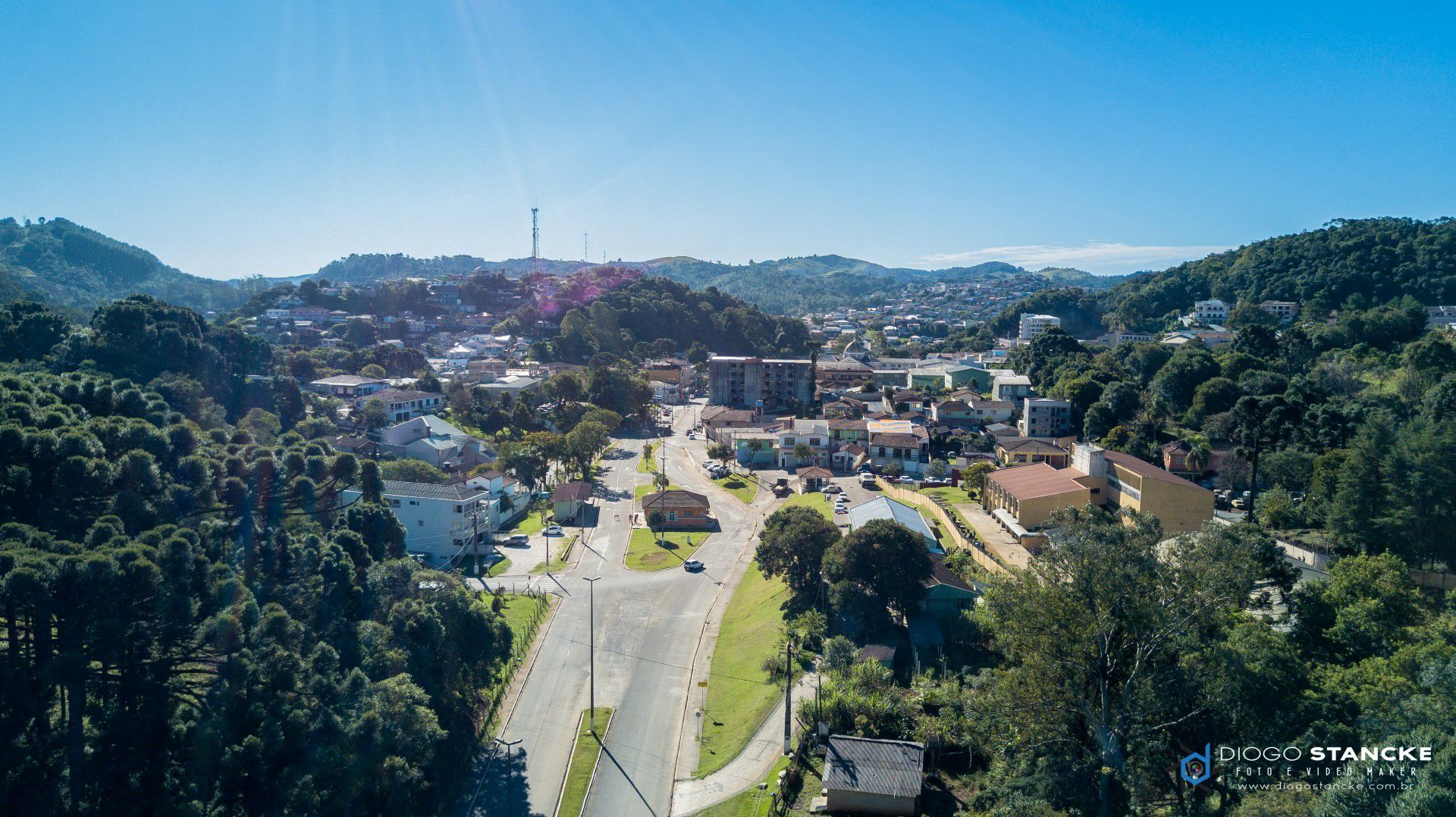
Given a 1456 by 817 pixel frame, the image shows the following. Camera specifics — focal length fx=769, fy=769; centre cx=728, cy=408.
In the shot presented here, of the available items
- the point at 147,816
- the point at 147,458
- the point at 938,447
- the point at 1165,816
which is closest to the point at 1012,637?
the point at 1165,816

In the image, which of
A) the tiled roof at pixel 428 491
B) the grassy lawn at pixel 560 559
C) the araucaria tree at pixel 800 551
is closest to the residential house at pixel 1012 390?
the araucaria tree at pixel 800 551

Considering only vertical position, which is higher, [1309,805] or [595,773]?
[1309,805]

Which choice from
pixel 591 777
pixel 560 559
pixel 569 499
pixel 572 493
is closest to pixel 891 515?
pixel 560 559

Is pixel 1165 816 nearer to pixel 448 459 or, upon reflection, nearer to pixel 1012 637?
pixel 1012 637

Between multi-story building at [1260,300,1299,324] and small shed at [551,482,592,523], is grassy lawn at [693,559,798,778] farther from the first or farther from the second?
multi-story building at [1260,300,1299,324]

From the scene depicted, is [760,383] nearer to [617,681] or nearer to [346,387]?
[346,387]
